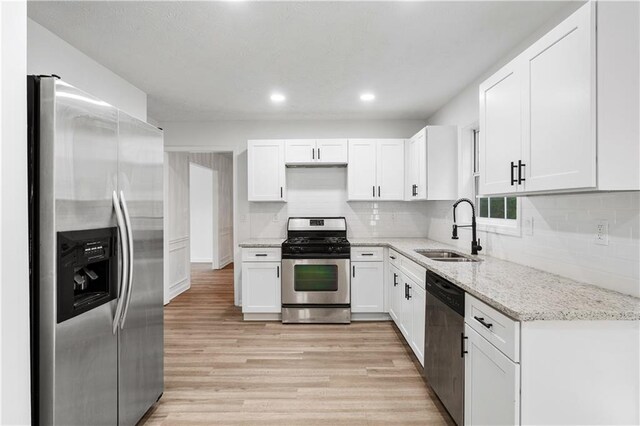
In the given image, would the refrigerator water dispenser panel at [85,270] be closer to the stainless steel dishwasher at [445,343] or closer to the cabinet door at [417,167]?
the stainless steel dishwasher at [445,343]

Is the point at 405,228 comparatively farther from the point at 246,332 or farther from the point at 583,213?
the point at 583,213

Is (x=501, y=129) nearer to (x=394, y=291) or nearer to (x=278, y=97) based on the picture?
(x=394, y=291)

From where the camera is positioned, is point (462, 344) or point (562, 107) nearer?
point (562, 107)

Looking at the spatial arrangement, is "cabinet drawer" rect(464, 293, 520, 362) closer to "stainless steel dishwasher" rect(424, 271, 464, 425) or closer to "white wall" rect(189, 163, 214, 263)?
"stainless steel dishwasher" rect(424, 271, 464, 425)

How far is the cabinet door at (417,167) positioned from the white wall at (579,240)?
3.21 ft

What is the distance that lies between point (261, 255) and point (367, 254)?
1243 mm

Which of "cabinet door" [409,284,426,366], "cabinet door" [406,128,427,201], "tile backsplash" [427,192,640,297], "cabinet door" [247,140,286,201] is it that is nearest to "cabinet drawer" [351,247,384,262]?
"cabinet door" [406,128,427,201]

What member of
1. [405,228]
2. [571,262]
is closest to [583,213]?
[571,262]

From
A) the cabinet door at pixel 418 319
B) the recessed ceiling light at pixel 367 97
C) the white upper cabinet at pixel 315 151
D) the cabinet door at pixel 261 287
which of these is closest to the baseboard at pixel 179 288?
→ the cabinet door at pixel 261 287

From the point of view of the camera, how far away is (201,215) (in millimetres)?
8555

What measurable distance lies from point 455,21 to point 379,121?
8.34ft

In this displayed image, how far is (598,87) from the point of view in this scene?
1455 millimetres

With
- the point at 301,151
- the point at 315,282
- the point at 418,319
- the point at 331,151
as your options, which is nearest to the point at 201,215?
the point at 301,151

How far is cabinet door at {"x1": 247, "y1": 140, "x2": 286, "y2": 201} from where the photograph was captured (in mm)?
4441
